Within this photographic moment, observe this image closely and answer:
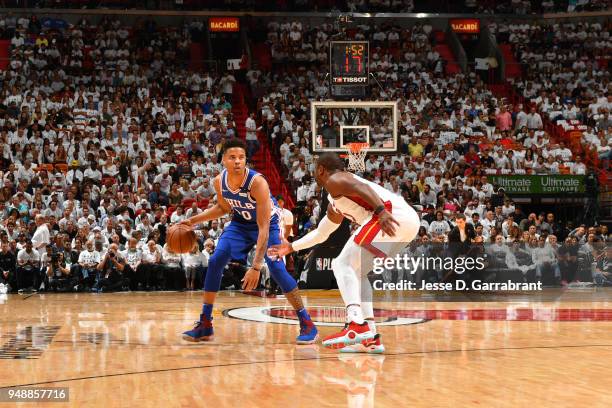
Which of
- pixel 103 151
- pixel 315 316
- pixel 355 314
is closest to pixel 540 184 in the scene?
pixel 103 151

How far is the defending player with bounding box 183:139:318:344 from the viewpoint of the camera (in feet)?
26.1

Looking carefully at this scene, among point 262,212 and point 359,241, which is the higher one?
point 262,212

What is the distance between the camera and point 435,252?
14578mm

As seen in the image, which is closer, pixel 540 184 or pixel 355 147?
pixel 355 147

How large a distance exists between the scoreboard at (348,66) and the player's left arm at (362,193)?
33.4 ft

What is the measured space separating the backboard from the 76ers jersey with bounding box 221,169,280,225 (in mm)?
8348

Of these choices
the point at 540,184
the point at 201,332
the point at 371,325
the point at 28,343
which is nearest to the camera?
the point at 371,325

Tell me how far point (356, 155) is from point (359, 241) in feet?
30.4

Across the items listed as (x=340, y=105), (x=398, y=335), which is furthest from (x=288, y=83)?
(x=398, y=335)

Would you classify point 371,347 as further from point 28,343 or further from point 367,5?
point 367,5

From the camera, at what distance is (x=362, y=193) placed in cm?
700

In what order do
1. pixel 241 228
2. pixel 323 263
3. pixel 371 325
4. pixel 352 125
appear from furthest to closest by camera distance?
pixel 352 125, pixel 323 263, pixel 241 228, pixel 371 325

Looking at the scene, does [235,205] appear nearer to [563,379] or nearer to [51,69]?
[563,379]

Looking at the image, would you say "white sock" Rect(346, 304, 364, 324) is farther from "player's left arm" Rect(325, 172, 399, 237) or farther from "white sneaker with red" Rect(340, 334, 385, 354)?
"player's left arm" Rect(325, 172, 399, 237)
